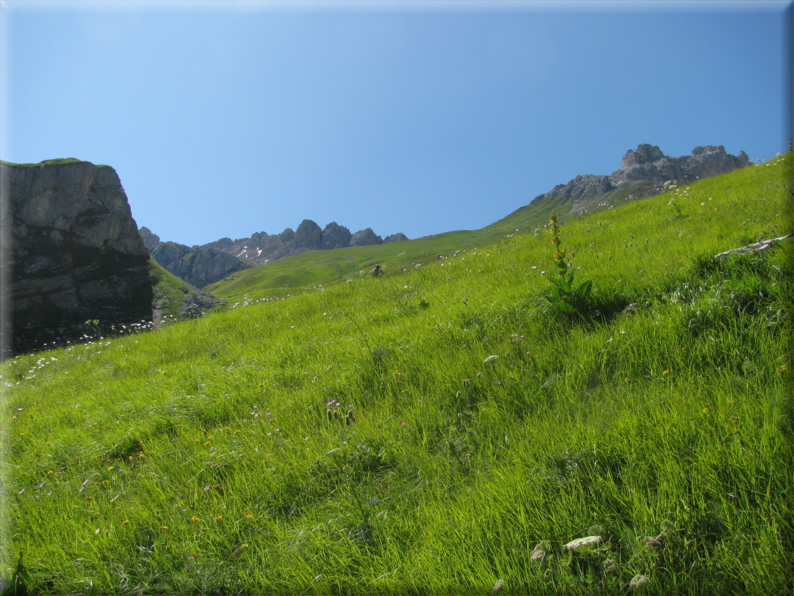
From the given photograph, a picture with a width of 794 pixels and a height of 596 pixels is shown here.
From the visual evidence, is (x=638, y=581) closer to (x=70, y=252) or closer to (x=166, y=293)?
(x=166, y=293)

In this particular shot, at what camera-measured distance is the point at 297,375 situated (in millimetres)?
5953

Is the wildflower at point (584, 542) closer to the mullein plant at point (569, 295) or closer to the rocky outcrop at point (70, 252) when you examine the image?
the mullein plant at point (569, 295)

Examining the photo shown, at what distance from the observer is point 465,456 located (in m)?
3.41

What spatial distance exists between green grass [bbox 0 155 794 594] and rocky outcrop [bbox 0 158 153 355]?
6486cm

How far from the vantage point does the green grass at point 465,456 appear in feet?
7.51

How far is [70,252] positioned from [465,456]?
89.5 m

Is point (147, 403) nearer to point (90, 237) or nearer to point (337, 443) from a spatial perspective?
point (337, 443)

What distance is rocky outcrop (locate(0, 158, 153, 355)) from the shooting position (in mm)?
61938

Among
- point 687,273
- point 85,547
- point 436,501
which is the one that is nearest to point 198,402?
point 85,547

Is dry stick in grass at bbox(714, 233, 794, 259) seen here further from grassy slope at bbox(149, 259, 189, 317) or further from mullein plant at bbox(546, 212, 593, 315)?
grassy slope at bbox(149, 259, 189, 317)

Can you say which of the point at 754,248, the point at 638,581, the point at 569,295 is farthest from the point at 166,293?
the point at 638,581

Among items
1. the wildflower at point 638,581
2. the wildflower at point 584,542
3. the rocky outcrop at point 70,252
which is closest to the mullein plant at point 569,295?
the wildflower at point 584,542

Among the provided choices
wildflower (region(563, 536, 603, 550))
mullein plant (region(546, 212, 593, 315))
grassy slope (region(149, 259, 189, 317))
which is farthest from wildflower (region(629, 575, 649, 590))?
grassy slope (region(149, 259, 189, 317))

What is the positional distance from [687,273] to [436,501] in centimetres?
479
